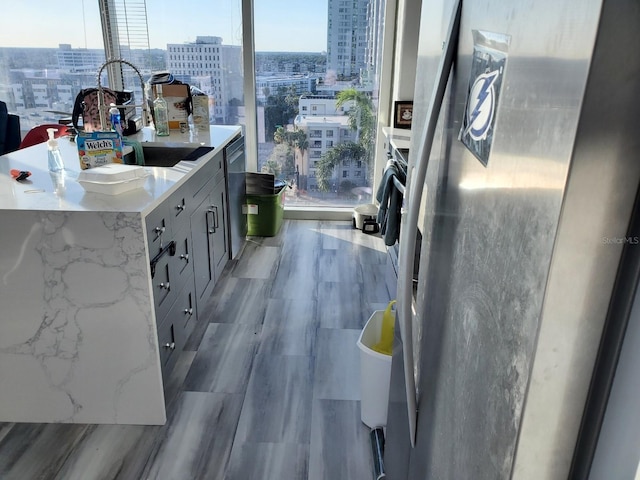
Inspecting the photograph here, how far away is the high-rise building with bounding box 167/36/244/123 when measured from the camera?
436 centimetres

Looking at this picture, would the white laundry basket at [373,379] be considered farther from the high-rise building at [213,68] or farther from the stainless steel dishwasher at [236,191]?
the high-rise building at [213,68]

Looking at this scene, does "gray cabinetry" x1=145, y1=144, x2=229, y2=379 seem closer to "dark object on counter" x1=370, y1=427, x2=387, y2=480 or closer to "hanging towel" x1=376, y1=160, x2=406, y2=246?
"dark object on counter" x1=370, y1=427, x2=387, y2=480

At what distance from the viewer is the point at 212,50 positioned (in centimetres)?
436

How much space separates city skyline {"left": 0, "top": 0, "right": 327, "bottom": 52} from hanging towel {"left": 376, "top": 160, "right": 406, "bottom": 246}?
185 centimetres

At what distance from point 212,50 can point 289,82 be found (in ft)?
2.28

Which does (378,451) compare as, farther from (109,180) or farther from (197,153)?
(197,153)

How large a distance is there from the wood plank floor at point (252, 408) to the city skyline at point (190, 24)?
2.11 meters

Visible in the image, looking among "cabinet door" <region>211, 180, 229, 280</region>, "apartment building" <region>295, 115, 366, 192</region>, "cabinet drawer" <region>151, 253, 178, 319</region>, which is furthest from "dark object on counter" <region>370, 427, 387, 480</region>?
"apartment building" <region>295, 115, 366, 192</region>

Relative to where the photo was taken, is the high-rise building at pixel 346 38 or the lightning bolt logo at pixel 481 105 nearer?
the lightning bolt logo at pixel 481 105

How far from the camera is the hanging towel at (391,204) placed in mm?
2961

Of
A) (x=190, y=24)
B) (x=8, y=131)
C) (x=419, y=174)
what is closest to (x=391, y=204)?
(x=419, y=174)

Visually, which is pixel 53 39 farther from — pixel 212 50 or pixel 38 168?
pixel 38 168

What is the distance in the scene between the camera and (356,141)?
4633 mm

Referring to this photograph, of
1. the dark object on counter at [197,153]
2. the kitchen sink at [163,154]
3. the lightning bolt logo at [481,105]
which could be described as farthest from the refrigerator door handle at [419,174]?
the kitchen sink at [163,154]
